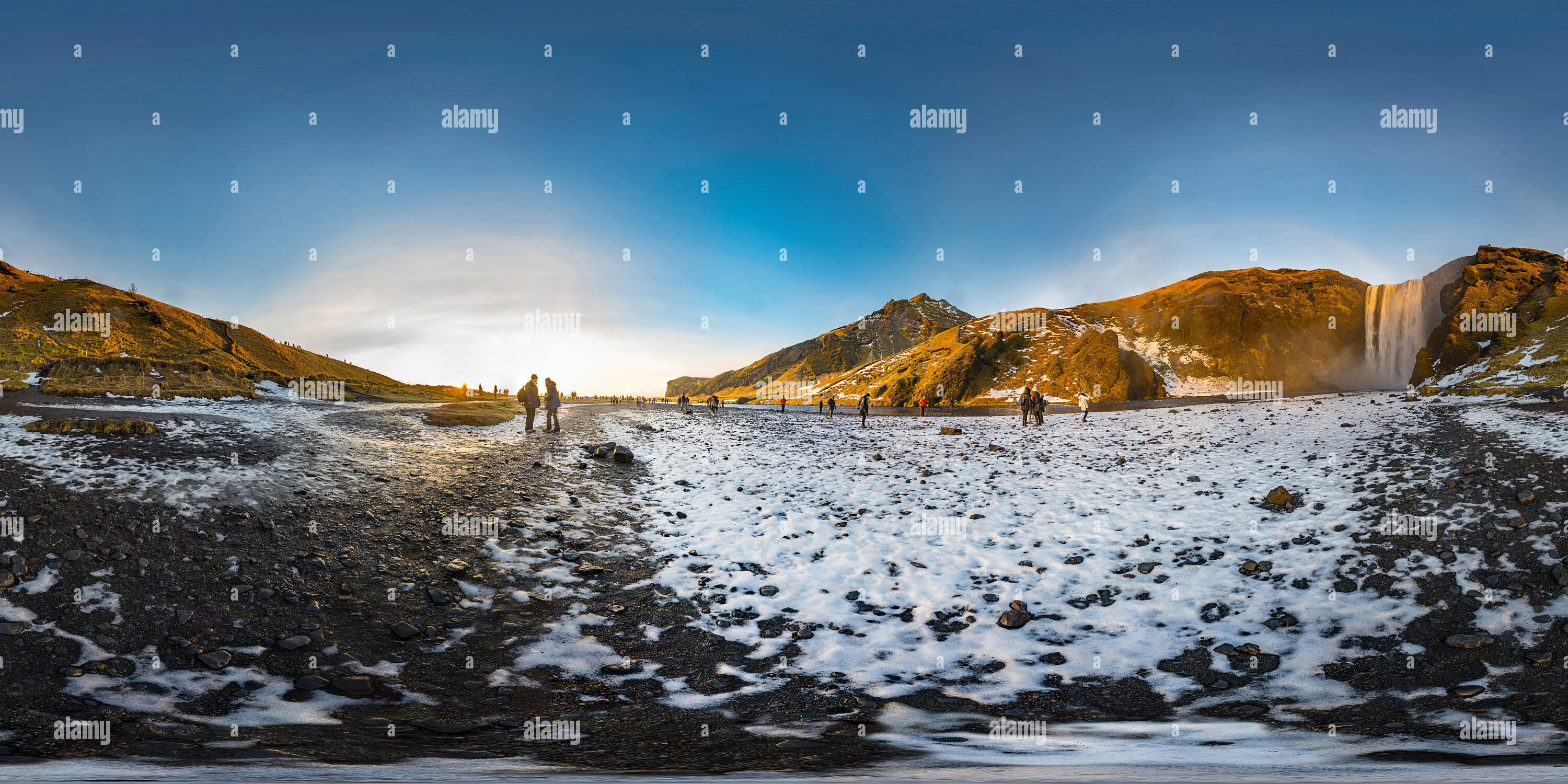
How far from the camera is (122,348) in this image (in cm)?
8094

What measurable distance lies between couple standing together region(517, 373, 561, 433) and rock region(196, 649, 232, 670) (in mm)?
21296

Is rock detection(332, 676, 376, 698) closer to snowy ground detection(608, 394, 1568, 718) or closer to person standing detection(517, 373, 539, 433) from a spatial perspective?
snowy ground detection(608, 394, 1568, 718)

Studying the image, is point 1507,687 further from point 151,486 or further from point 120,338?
point 120,338

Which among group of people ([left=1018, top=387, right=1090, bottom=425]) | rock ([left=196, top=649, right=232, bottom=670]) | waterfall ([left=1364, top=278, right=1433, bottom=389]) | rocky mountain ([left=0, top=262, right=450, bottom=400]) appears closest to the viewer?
rock ([left=196, top=649, right=232, bottom=670])

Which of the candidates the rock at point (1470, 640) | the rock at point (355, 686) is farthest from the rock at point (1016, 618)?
the rock at point (355, 686)

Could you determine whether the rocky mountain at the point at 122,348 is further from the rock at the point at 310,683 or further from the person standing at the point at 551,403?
the rock at the point at 310,683

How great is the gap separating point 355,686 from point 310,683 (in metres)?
0.60

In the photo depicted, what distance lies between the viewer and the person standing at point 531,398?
2895cm

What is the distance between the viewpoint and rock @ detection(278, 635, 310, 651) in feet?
27.4

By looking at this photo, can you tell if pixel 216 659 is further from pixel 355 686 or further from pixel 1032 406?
pixel 1032 406

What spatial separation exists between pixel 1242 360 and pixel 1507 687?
161m

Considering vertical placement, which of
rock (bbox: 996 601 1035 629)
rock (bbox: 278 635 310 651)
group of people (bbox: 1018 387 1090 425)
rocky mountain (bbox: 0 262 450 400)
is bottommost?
rock (bbox: 996 601 1035 629)

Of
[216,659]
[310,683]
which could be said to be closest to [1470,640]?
[310,683]

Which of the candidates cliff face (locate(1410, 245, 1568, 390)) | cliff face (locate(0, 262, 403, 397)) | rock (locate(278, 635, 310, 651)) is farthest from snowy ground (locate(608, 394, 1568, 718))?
cliff face (locate(1410, 245, 1568, 390))
